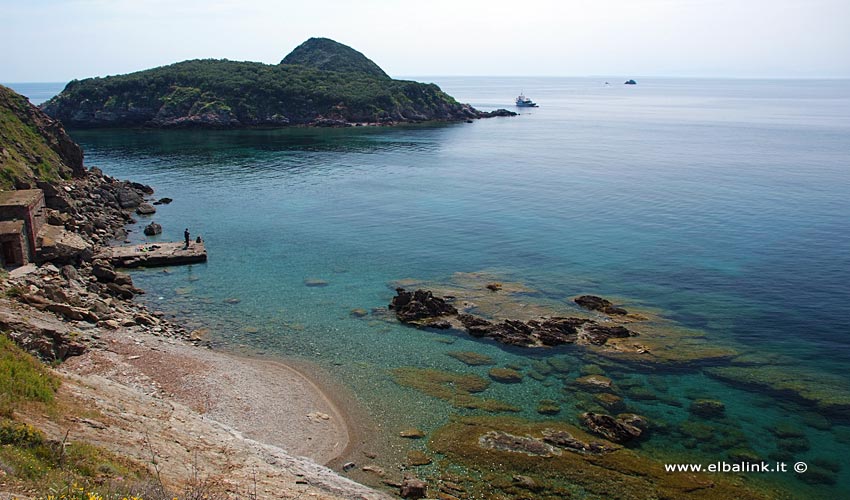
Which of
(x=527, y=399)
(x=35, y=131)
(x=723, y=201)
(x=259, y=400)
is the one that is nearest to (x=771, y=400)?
(x=527, y=399)

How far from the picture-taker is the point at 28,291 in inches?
1377

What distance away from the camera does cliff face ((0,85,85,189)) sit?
5550 cm

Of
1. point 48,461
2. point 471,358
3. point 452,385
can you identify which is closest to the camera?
point 48,461

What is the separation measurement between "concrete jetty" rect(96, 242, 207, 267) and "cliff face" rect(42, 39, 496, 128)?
Answer: 367 feet

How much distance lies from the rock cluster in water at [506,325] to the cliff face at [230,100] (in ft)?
434

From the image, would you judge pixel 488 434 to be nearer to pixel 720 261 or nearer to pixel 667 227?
pixel 720 261

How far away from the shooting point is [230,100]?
163125mm

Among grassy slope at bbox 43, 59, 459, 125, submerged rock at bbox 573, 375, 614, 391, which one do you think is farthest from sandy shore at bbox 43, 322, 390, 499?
grassy slope at bbox 43, 59, 459, 125

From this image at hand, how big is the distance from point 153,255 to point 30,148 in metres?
25.7

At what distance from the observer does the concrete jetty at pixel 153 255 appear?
2019 inches

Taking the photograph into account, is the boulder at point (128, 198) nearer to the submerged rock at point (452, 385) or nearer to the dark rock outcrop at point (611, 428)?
the submerged rock at point (452, 385)

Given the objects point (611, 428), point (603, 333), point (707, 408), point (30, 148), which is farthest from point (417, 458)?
point (30, 148)

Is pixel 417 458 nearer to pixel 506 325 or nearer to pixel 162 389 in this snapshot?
pixel 162 389

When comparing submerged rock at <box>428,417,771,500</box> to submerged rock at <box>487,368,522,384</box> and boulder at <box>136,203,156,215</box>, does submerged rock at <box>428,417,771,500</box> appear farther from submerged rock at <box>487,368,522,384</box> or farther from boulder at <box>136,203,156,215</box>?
boulder at <box>136,203,156,215</box>
